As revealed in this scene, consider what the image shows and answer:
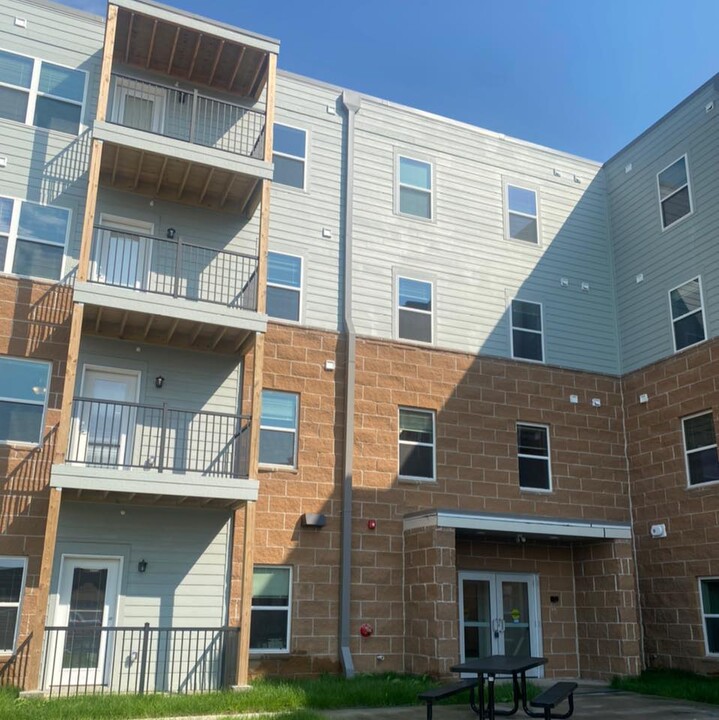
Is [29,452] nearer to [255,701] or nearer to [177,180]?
[255,701]

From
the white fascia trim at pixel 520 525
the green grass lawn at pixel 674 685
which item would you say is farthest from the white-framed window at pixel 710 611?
the white fascia trim at pixel 520 525

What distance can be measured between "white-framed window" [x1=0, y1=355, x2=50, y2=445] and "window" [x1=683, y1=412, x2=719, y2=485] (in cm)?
1237

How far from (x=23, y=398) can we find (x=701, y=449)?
12767mm

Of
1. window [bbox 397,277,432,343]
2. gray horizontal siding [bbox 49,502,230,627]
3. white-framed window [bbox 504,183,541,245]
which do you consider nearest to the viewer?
gray horizontal siding [bbox 49,502,230,627]

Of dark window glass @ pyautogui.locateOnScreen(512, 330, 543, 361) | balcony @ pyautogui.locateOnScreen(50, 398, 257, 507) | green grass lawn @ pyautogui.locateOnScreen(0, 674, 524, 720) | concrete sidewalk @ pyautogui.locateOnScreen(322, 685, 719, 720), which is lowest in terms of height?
concrete sidewalk @ pyautogui.locateOnScreen(322, 685, 719, 720)

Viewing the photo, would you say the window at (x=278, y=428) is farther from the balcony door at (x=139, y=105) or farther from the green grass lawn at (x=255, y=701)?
the balcony door at (x=139, y=105)

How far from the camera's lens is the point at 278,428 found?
15180 mm

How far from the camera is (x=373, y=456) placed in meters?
15.7

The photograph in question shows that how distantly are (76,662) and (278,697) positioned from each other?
328cm

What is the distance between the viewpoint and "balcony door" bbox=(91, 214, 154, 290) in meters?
14.5

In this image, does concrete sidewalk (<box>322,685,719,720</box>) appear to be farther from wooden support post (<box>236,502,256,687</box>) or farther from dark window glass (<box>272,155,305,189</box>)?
dark window glass (<box>272,155,305,189</box>)

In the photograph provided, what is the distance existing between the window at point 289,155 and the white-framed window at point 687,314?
27.4ft

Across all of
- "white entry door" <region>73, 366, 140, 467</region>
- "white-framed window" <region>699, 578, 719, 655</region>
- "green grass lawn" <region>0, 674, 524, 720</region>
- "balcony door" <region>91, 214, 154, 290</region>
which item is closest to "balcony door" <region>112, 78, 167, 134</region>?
"balcony door" <region>91, 214, 154, 290</region>

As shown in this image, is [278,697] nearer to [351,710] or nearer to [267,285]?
[351,710]
